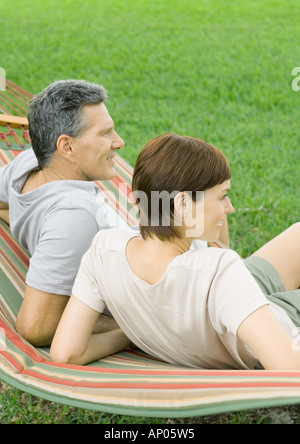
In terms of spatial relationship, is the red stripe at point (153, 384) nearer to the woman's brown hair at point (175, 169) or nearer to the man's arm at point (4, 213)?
the woman's brown hair at point (175, 169)

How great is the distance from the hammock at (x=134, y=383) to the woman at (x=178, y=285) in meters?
0.07

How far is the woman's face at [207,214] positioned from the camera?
150 centimetres

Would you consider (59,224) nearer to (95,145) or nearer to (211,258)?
(95,145)

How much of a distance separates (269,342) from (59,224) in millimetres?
724

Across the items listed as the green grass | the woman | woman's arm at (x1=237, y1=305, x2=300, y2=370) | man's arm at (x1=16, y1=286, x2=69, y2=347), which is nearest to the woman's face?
the woman

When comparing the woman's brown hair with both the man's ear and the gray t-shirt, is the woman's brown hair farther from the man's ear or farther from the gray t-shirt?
the man's ear

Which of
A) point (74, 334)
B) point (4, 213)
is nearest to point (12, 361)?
point (74, 334)

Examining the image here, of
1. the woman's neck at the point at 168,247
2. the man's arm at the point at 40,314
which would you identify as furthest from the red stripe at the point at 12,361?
the woman's neck at the point at 168,247

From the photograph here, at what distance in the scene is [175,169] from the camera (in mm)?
1460

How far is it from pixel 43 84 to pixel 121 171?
354 centimetres

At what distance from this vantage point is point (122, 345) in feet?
5.97

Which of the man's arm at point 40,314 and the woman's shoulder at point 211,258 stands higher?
the woman's shoulder at point 211,258

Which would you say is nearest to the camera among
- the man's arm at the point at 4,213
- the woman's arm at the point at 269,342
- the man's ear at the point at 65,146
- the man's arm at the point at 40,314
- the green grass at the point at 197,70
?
the woman's arm at the point at 269,342

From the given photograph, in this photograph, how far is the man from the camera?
1.80 metres
